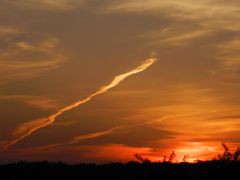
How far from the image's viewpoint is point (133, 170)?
65.9 feet

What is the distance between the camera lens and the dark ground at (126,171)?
18.8 m

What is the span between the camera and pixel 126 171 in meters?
20.0

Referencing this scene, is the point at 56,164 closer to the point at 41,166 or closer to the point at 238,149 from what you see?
the point at 41,166

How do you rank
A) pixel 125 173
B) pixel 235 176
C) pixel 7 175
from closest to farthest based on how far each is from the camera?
pixel 235 176 → pixel 125 173 → pixel 7 175

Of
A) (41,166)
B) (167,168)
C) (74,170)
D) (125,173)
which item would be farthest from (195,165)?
(41,166)

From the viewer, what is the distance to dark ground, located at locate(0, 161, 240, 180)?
18.8m

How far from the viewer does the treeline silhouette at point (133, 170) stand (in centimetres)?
1889

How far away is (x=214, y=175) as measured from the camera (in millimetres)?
18594

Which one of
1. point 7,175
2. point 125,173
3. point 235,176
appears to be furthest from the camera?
point 7,175

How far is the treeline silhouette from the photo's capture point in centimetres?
1889

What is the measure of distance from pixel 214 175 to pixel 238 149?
368 cm

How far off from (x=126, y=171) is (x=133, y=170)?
0.23 metres

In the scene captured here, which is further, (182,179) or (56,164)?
(56,164)

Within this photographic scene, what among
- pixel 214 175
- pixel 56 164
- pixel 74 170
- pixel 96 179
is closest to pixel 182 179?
pixel 214 175
